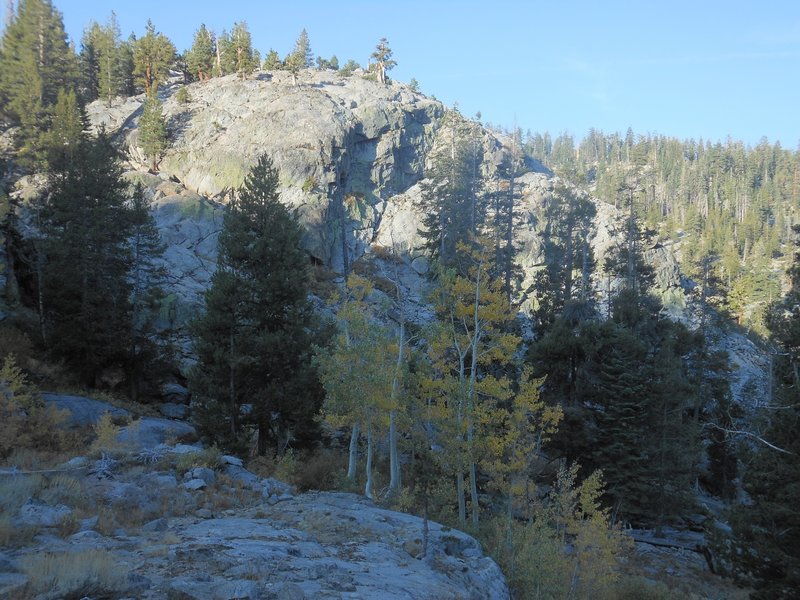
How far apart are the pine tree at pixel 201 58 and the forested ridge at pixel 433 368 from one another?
62.6 feet

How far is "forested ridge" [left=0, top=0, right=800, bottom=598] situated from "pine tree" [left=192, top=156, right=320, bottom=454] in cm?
9

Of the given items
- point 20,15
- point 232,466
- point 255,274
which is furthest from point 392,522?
point 20,15

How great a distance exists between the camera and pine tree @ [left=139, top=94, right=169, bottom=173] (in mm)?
53781

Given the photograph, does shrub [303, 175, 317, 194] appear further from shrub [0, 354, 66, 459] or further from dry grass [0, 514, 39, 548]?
dry grass [0, 514, 39, 548]

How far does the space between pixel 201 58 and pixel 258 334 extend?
63027 mm

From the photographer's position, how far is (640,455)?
28969 mm

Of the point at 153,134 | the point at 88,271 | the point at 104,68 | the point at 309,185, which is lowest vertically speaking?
the point at 88,271

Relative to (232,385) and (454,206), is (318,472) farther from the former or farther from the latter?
(454,206)

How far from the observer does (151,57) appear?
68250 mm

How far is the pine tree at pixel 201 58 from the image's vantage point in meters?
70.1

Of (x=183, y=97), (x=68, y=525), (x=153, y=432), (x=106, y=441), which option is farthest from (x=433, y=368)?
(x=183, y=97)

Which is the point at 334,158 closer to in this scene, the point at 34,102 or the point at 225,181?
the point at 225,181

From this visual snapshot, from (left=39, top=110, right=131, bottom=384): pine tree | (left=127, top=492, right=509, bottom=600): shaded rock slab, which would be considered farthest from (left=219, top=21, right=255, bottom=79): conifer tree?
(left=127, top=492, right=509, bottom=600): shaded rock slab

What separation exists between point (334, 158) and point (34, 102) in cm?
2801
